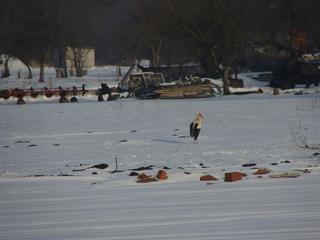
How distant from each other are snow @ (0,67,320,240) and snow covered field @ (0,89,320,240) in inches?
0.7

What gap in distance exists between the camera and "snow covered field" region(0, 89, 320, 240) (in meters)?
7.79

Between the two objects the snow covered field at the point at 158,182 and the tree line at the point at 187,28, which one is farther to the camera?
the tree line at the point at 187,28

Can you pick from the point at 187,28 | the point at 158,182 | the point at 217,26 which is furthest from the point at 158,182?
the point at 187,28

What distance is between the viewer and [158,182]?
1102cm

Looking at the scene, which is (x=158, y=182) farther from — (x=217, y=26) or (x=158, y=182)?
(x=217, y=26)

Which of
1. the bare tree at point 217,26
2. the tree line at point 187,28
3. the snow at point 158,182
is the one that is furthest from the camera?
the tree line at point 187,28

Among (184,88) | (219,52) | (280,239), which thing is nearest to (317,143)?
(280,239)

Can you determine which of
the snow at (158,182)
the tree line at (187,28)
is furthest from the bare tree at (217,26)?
the snow at (158,182)

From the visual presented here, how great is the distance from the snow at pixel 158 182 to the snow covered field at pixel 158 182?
0.02m

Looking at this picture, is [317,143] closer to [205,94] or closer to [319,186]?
[319,186]

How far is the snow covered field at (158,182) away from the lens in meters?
7.79

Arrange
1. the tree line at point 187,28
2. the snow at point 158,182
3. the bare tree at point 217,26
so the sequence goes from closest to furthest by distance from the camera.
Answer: the snow at point 158,182, the bare tree at point 217,26, the tree line at point 187,28

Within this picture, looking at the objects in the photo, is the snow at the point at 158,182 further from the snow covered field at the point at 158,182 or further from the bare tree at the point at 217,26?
the bare tree at the point at 217,26

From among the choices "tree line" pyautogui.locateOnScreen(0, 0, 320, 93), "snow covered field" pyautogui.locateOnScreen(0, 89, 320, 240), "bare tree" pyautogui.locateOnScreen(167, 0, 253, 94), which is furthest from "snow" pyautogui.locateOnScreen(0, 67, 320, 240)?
"tree line" pyautogui.locateOnScreen(0, 0, 320, 93)
